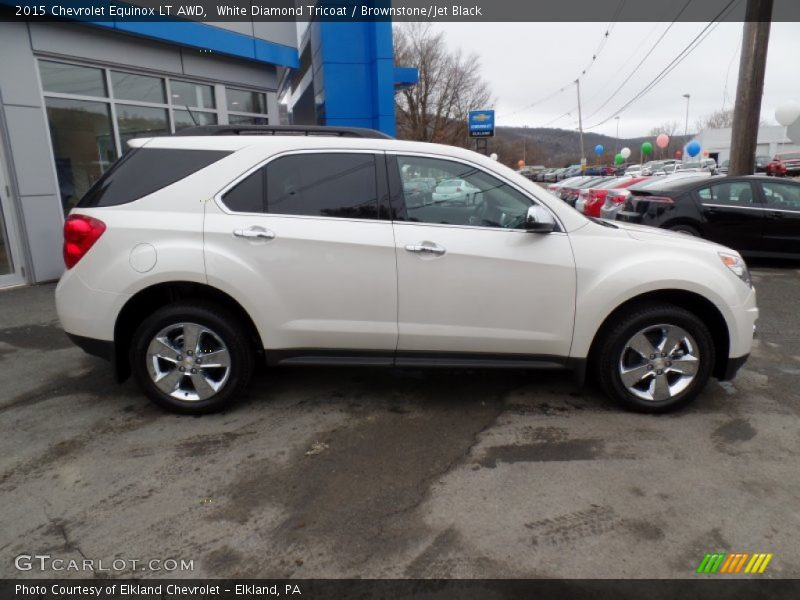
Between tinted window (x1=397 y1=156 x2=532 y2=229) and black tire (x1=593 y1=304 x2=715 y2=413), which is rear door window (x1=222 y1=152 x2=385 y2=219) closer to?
tinted window (x1=397 y1=156 x2=532 y2=229)

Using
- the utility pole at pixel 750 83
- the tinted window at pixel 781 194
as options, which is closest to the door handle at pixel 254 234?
the tinted window at pixel 781 194

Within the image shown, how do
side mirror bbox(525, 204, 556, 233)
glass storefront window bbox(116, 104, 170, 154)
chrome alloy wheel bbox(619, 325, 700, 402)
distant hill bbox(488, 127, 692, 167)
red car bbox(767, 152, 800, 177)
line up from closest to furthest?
side mirror bbox(525, 204, 556, 233) < chrome alloy wheel bbox(619, 325, 700, 402) < glass storefront window bbox(116, 104, 170, 154) < red car bbox(767, 152, 800, 177) < distant hill bbox(488, 127, 692, 167)

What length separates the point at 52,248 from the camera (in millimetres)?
8180

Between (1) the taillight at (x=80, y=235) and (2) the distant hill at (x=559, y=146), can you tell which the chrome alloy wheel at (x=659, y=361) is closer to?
(1) the taillight at (x=80, y=235)

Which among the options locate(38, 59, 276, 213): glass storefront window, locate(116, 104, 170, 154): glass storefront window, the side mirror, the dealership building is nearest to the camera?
the side mirror

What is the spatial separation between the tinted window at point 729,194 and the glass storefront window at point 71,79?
9.56 metres

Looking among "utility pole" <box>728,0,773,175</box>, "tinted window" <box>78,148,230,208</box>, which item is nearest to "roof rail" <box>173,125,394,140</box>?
"tinted window" <box>78,148,230,208</box>

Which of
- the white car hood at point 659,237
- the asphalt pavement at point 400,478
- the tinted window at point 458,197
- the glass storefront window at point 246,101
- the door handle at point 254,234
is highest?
the glass storefront window at point 246,101

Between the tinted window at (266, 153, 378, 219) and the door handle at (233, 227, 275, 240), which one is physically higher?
the tinted window at (266, 153, 378, 219)

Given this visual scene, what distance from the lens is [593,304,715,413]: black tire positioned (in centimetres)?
382

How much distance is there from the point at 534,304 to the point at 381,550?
1.89 metres

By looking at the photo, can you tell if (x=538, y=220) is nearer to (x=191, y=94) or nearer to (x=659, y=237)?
(x=659, y=237)

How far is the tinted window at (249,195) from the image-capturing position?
374 centimetres

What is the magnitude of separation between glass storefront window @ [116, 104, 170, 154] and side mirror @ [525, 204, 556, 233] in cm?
732
